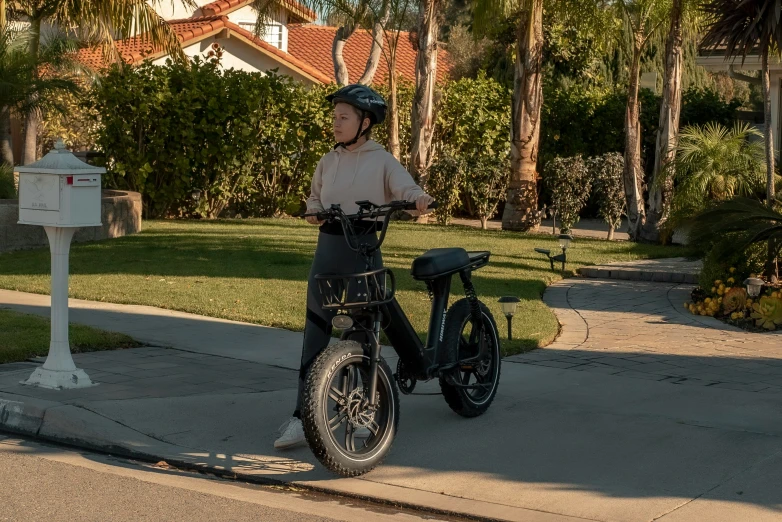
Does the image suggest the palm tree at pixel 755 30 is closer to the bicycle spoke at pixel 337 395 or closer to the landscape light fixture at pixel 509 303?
the landscape light fixture at pixel 509 303

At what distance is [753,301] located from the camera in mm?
10508

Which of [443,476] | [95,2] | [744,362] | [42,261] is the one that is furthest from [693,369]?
[95,2]

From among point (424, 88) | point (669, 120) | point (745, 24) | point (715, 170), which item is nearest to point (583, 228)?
point (424, 88)

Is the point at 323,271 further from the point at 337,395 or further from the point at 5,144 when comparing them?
the point at 5,144

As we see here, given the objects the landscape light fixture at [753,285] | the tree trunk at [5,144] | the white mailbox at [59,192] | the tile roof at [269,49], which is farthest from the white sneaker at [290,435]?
the tile roof at [269,49]

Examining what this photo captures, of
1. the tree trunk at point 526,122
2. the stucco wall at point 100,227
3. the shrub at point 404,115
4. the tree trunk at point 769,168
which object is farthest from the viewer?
the shrub at point 404,115

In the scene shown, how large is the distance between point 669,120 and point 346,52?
2831cm

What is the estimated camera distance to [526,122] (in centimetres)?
1925

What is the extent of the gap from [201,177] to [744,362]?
44.5 feet

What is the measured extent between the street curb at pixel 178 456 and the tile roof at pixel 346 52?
35.2 metres

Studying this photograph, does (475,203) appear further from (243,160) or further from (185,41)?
(185,41)

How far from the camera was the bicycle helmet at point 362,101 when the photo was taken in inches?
236

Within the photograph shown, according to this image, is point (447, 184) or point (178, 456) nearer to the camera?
point (178, 456)

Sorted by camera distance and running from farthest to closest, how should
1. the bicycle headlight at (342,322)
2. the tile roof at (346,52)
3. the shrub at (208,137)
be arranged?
the tile roof at (346,52) → the shrub at (208,137) → the bicycle headlight at (342,322)
